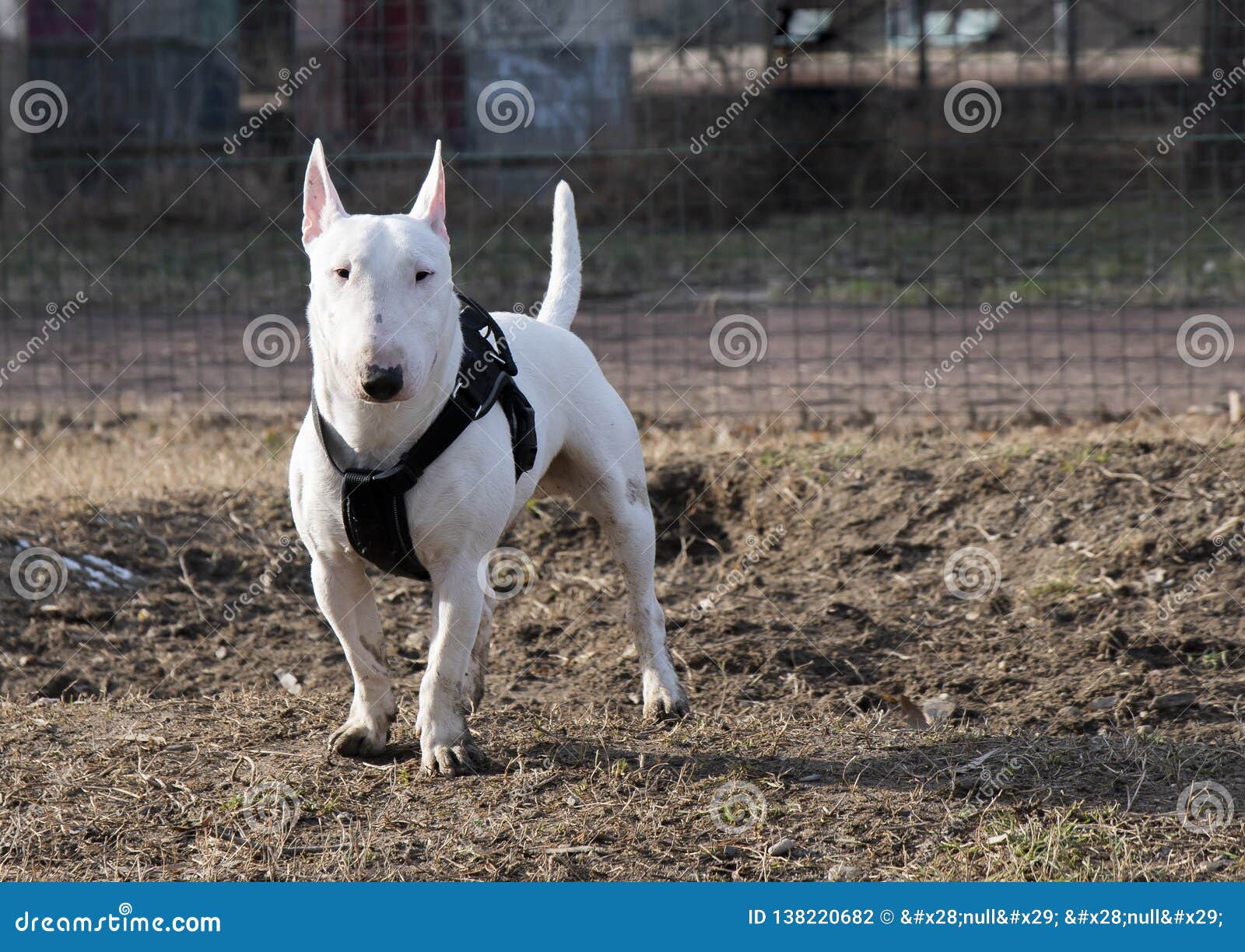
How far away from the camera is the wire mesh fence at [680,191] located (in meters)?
9.79

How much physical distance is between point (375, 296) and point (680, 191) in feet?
19.7

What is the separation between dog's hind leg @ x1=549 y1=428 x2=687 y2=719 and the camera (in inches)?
183

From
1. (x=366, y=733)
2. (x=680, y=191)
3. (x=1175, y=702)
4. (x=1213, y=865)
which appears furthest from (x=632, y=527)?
(x=680, y=191)

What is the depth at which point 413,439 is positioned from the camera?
3.79 meters

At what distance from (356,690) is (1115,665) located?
262cm

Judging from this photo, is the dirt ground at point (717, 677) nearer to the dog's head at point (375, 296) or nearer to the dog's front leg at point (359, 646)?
the dog's front leg at point (359, 646)

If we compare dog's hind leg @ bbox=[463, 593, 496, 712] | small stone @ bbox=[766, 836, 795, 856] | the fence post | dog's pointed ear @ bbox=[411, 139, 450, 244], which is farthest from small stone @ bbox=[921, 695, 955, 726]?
the fence post

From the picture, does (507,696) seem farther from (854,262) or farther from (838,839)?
(854,262)

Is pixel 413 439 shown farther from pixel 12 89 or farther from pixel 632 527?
pixel 12 89

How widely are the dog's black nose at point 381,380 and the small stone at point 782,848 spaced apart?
1.43 meters

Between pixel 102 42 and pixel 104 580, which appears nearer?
pixel 104 580

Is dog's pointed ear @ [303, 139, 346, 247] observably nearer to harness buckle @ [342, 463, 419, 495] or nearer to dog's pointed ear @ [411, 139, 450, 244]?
dog's pointed ear @ [411, 139, 450, 244]

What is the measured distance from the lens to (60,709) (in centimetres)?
469

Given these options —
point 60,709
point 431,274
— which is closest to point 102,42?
point 60,709
